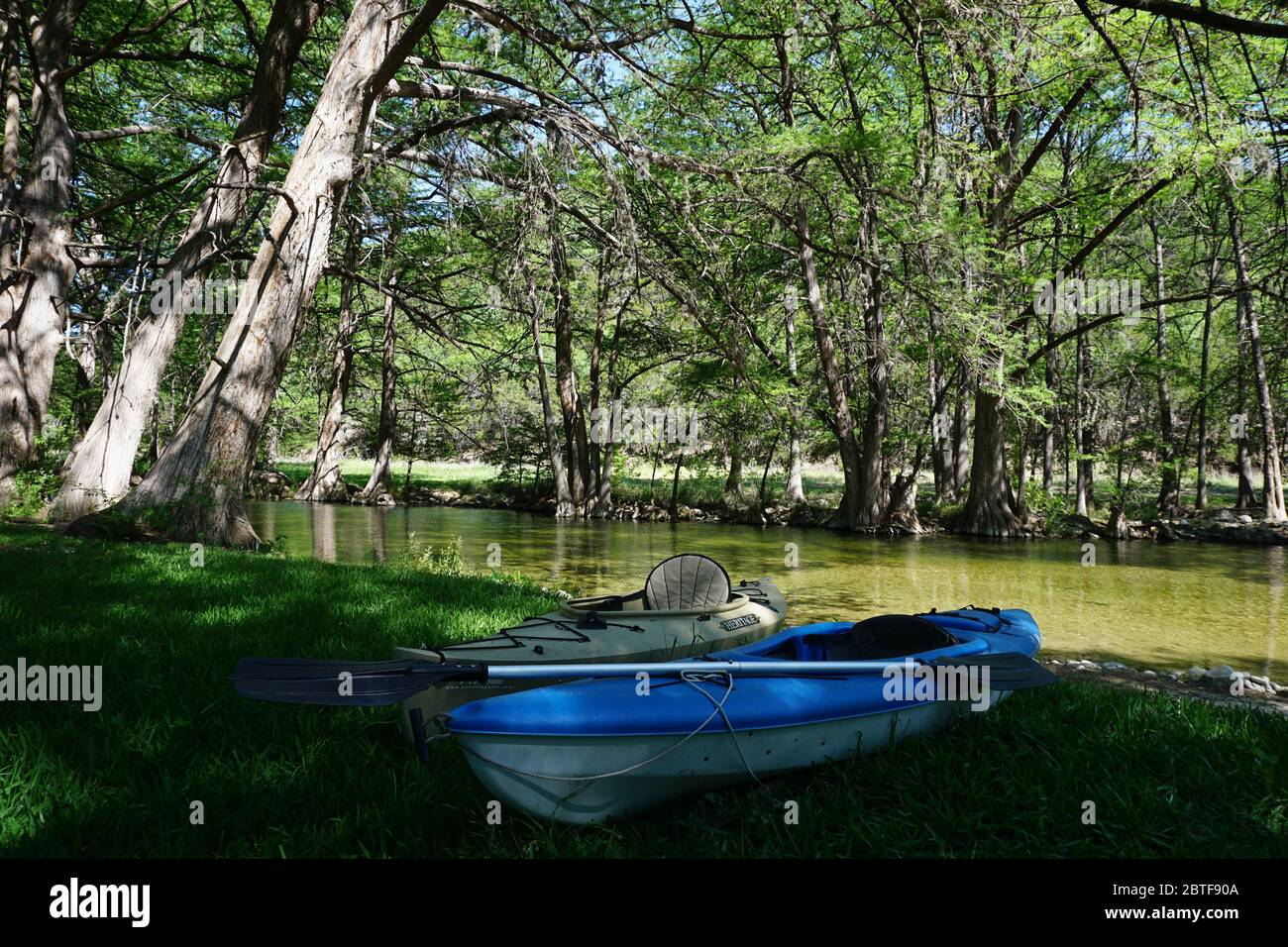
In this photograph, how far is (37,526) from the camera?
8.53 m

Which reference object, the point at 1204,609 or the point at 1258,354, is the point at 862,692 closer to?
the point at 1204,609

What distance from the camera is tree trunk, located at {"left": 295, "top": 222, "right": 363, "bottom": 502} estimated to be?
11031 mm

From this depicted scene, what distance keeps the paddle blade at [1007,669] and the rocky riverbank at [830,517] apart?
1574 cm

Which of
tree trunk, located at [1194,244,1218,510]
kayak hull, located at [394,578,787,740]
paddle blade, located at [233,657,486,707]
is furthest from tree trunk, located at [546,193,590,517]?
tree trunk, located at [1194,244,1218,510]

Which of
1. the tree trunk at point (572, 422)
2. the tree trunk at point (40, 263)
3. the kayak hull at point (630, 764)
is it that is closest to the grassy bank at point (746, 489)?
the tree trunk at point (572, 422)

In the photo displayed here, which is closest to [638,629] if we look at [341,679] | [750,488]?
[341,679]

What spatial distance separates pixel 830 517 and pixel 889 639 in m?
17.0

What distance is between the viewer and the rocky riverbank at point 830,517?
18328 millimetres

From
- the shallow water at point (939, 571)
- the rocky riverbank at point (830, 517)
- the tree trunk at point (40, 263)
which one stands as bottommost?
the shallow water at point (939, 571)

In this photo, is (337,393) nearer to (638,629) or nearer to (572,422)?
(572,422)

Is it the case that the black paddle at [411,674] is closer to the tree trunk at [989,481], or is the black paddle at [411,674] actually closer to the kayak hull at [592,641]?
the kayak hull at [592,641]

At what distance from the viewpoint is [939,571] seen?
13031mm

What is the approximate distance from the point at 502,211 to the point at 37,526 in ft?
21.0

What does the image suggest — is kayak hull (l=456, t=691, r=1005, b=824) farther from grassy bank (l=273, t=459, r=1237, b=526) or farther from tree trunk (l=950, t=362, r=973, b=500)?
tree trunk (l=950, t=362, r=973, b=500)
